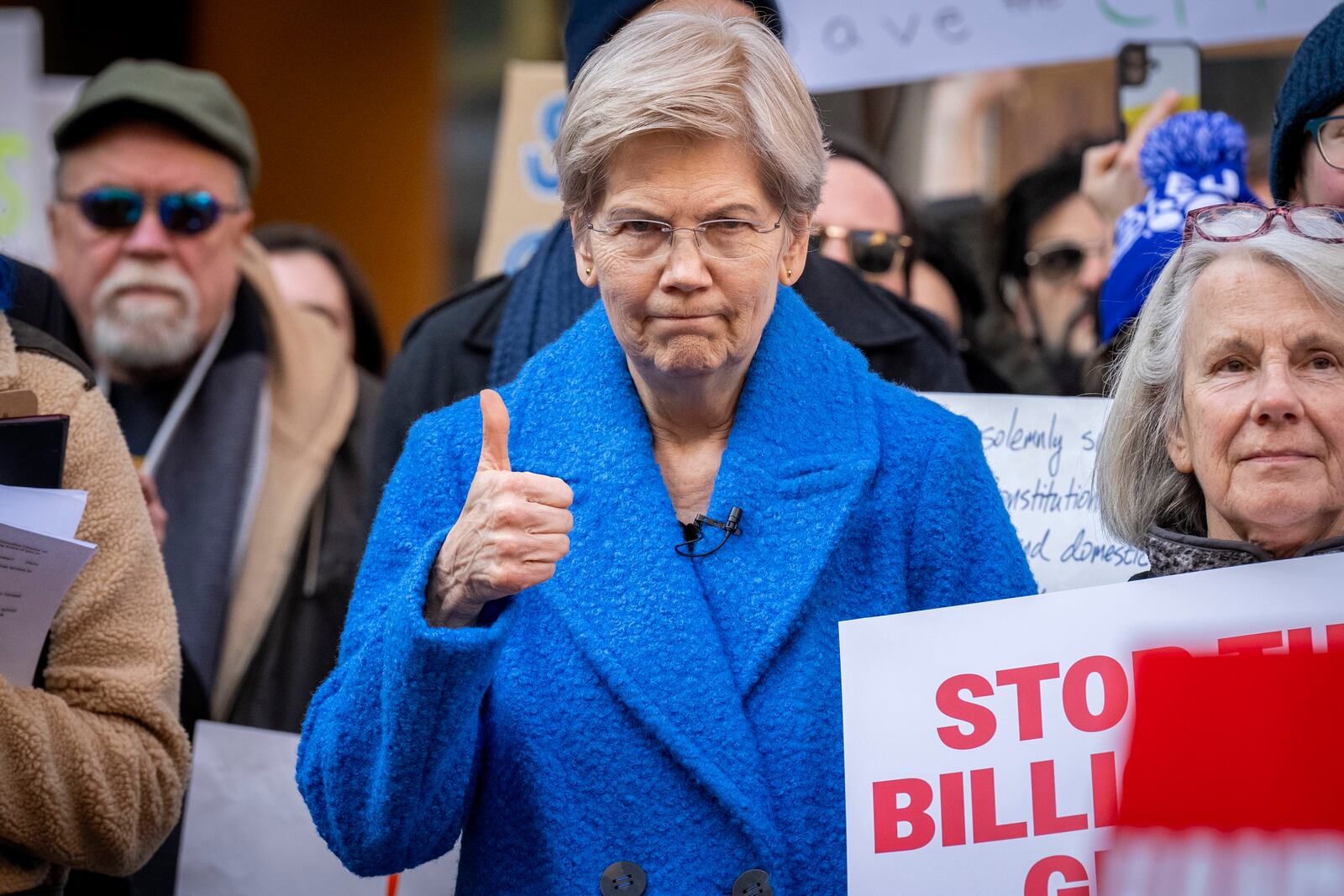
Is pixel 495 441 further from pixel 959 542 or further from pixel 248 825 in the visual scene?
pixel 248 825

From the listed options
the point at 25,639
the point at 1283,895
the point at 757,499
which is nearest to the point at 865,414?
the point at 757,499

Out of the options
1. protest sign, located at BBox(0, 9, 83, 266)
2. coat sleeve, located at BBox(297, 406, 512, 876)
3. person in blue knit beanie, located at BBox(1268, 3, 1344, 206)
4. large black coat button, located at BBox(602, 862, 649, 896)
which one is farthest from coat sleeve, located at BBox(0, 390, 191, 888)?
protest sign, located at BBox(0, 9, 83, 266)

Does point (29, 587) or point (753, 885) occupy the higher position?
point (29, 587)

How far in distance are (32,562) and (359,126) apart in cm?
634

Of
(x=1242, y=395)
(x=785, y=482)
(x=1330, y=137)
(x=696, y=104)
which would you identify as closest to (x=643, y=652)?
(x=785, y=482)

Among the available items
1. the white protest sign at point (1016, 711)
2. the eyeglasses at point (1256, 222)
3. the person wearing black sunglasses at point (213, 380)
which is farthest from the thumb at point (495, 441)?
the person wearing black sunglasses at point (213, 380)

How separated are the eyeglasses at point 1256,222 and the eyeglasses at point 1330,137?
1.45 feet

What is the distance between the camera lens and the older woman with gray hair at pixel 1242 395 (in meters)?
2.31

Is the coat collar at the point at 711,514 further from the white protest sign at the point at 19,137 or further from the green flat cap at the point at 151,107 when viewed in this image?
the white protest sign at the point at 19,137

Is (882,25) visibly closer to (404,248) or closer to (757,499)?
(757,499)

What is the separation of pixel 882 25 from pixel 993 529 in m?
2.49

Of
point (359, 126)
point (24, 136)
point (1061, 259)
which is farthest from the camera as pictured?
point (359, 126)

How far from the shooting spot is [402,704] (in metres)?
2.33

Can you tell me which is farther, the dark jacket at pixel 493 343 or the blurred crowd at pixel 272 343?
the dark jacket at pixel 493 343
